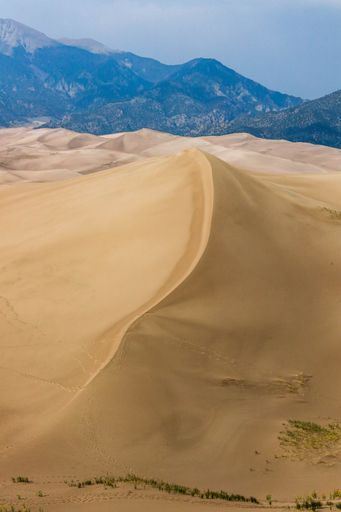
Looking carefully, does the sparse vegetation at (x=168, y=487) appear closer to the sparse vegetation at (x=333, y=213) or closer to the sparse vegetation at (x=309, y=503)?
the sparse vegetation at (x=309, y=503)

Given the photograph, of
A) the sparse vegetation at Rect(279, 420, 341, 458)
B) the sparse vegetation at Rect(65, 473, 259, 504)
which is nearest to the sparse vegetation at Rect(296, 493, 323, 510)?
the sparse vegetation at Rect(65, 473, 259, 504)

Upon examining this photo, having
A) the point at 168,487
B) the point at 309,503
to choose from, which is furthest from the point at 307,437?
the point at 168,487

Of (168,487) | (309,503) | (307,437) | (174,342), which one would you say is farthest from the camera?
(174,342)

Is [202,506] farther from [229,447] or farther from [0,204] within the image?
[0,204]

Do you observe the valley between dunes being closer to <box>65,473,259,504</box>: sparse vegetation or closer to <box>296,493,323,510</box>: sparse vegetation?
<box>65,473,259,504</box>: sparse vegetation

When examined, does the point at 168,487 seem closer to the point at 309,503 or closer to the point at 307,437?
the point at 309,503

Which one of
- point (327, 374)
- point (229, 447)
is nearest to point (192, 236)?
point (327, 374)

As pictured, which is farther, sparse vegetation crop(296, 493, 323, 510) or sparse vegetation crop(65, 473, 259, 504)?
sparse vegetation crop(65, 473, 259, 504)
